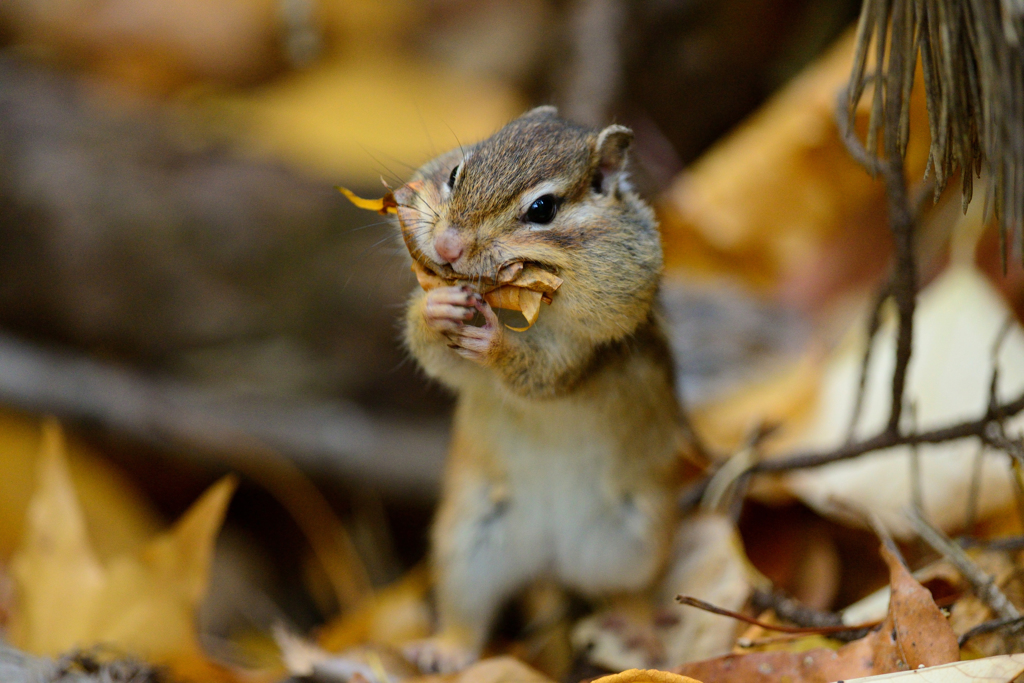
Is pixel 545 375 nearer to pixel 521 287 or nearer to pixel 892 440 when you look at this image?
pixel 521 287

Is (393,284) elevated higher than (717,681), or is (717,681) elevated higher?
(393,284)

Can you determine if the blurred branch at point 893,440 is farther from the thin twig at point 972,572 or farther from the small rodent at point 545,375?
the small rodent at point 545,375

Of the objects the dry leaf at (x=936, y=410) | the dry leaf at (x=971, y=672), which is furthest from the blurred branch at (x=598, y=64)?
the dry leaf at (x=971, y=672)

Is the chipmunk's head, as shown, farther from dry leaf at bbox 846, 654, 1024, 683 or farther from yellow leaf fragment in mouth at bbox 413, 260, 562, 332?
dry leaf at bbox 846, 654, 1024, 683

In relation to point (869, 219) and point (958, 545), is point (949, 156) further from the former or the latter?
point (869, 219)

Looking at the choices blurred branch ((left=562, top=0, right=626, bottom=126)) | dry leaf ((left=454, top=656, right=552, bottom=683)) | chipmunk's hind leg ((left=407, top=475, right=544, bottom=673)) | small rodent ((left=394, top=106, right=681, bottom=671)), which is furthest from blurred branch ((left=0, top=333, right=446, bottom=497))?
dry leaf ((left=454, top=656, right=552, bottom=683))

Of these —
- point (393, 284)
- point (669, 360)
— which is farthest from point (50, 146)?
point (669, 360)
